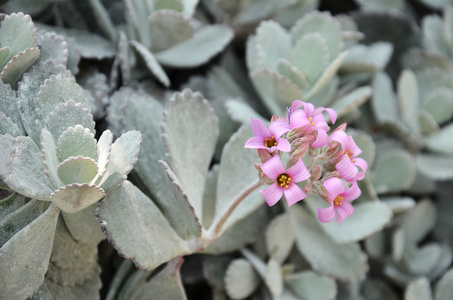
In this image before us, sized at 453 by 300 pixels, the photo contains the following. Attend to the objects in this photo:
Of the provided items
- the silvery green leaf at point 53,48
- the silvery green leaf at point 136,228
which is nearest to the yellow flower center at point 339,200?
the silvery green leaf at point 136,228

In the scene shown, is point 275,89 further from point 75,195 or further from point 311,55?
point 75,195

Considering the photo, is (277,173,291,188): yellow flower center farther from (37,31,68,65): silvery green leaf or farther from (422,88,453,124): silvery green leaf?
(422,88,453,124): silvery green leaf

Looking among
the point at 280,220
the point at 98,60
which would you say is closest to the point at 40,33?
the point at 98,60

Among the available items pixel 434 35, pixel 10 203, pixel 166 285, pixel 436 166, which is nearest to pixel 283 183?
pixel 166 285

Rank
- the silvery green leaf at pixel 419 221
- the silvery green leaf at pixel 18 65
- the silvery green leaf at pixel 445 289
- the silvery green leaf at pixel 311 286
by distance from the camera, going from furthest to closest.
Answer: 1. the silvery green leaf at pixel 419 221
2. the silvery green leaf at pixel 445 289
3. the silvery green leaf at pixel 311 286
4. the silvery green leaf at pixel 18 65

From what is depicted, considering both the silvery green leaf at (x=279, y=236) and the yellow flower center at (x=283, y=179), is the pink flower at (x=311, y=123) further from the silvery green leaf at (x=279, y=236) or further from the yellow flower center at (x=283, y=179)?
the silvery green leaf at (x=279, y=236)

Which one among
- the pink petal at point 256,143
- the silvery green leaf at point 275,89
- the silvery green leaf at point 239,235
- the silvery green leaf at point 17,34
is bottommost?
the silvery green leaf at point 239,235

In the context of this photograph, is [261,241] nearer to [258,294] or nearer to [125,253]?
[258,294]
